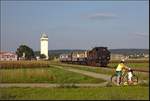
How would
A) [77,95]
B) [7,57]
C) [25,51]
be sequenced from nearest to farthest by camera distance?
[77,95]
[7,57]
[25,51]

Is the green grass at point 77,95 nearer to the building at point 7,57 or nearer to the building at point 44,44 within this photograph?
the building at point 7,57

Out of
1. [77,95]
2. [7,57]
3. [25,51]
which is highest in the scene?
[25,51]

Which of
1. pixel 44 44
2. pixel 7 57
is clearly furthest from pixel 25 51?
pixel 7 57

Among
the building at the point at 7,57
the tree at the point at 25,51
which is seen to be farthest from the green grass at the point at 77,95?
the tree at the point at 25,51

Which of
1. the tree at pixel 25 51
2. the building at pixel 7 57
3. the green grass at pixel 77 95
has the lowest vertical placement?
the green grass at pixel 77 95

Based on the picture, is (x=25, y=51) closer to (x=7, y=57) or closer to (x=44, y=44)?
(x=44, y=44)

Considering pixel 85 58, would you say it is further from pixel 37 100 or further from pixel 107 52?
pixel 37 100

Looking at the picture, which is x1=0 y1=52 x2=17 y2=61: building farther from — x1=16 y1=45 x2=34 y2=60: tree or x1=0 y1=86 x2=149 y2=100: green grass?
x1=0 y1=86 x2=149 y2=100: green grass

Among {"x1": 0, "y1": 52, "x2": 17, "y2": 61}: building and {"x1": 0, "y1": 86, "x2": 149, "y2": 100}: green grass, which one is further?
{"x1": 0, "y1": 52, "x2": 17, "y2": 61}: building

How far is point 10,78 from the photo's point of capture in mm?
32719

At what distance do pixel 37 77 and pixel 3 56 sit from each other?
71.6 meters

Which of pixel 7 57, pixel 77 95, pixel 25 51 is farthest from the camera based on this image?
pixel 25 51

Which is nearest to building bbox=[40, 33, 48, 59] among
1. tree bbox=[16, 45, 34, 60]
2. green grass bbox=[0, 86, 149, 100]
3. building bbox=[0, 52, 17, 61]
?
tree bbox=[16, 45, 34, 60]

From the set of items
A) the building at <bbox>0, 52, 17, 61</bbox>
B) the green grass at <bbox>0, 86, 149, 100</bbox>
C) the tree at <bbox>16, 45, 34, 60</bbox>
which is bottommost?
the green grass at <bbox>0, 86, 149, 100</bbox>
